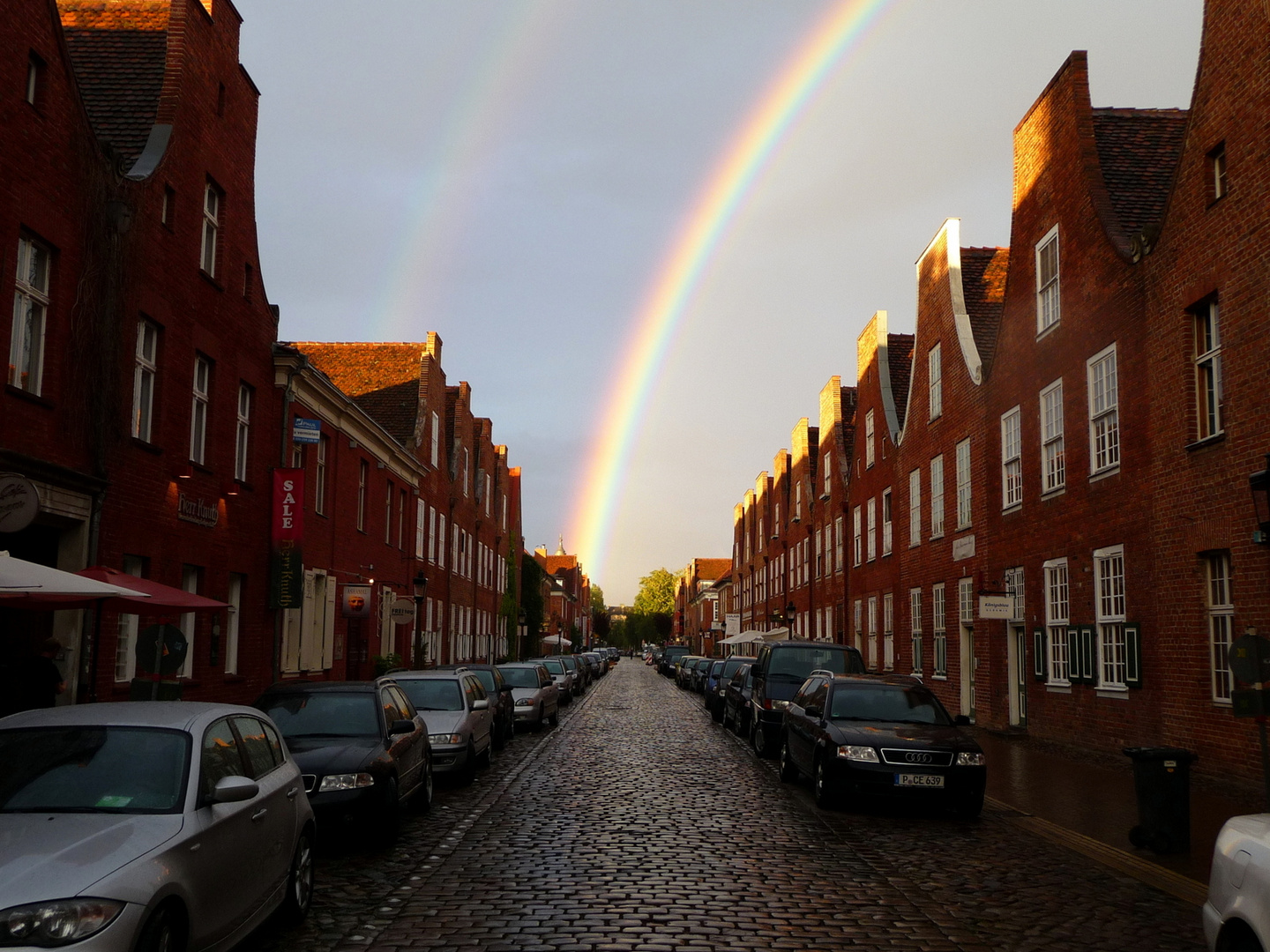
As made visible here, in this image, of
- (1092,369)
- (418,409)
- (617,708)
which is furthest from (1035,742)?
(418,409)

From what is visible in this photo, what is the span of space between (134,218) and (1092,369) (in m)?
14.9

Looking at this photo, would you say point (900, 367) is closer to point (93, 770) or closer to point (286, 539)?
point (286, 539)

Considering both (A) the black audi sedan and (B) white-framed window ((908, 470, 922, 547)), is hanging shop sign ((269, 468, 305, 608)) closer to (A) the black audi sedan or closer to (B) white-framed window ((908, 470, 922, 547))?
(A) the black audi sedan

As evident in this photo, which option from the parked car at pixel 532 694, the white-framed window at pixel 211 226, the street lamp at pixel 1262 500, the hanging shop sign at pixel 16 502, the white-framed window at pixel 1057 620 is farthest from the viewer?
the parked car at pixel 532 694

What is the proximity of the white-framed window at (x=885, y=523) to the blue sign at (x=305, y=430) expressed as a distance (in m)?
18.2

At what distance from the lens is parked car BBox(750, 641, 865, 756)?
19.5m

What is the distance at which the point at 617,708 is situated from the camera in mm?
34250

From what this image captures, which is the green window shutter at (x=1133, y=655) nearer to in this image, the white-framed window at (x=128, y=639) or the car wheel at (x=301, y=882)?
the car wheel at (x=301, y=882)

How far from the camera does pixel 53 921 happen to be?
4.62 metres

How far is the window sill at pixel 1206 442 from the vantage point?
48.0ft

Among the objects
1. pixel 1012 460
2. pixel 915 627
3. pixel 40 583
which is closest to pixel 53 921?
pixel 40 583

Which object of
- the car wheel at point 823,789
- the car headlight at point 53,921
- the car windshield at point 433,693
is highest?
the car windshield at point 433,693

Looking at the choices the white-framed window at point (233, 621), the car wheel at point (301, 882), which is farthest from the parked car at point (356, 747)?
the white-framed window at point (233, 621)

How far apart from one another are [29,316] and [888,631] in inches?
1019
